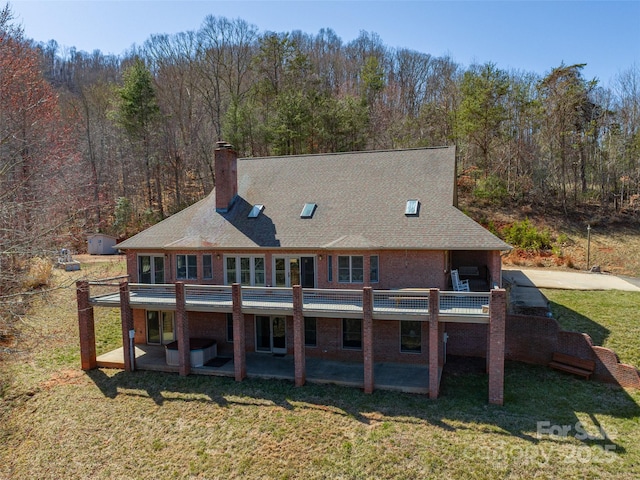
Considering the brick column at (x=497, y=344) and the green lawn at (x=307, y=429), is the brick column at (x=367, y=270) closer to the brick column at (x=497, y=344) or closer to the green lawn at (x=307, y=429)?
the green lawn at (x=307, y=429)

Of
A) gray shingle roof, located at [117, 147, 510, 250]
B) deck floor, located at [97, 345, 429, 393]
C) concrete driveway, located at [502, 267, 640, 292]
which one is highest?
gray shingle roof, located at [117, 147, 510, 250]

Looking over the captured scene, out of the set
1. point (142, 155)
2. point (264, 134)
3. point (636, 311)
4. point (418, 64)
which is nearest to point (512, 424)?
point (636, 311)

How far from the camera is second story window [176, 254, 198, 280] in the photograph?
1836 centimetres

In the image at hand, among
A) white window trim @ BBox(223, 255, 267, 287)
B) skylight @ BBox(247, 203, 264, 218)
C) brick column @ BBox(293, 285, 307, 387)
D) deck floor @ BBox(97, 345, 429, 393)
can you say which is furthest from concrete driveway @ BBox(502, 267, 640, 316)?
skylight @ BBox(247, 203, 264, 218)

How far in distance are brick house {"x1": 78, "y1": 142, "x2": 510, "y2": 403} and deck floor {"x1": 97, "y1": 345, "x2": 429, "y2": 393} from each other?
1.06 ft

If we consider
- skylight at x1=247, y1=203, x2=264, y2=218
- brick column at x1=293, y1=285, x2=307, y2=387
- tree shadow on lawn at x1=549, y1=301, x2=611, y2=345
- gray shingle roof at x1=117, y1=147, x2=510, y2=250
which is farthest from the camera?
skylight at x1=247, y1=203, x2=264, y2=218

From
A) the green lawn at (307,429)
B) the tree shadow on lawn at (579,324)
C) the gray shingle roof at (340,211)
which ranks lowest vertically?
the green lawn at (307,429)

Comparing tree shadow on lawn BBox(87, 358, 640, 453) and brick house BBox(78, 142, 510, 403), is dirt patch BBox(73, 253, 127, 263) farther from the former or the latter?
tree shadow on lawn BBox(87, 358, 640, 453)

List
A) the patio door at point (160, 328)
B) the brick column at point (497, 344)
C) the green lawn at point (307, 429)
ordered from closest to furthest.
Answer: the green lawn at point (307, 429), the brick column at point (497, 344), the patio door at point (160, 328)

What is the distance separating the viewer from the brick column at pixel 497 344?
13000 mm

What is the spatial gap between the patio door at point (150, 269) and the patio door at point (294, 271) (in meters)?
5.49

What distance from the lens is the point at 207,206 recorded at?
2042 centimetres

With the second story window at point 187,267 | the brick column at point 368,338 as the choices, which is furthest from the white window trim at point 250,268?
the brick column at point 368,338

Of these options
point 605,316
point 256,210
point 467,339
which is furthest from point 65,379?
point 605,316
